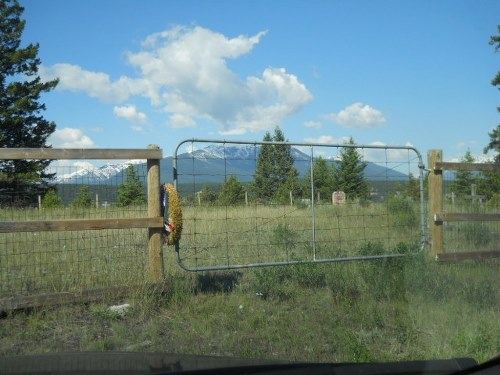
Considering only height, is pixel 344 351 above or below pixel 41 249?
below

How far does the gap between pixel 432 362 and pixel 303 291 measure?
3829 mm

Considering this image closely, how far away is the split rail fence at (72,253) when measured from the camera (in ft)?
20.2

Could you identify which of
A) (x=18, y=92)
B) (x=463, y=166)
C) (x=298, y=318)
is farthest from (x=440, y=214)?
(x=18, y=92)

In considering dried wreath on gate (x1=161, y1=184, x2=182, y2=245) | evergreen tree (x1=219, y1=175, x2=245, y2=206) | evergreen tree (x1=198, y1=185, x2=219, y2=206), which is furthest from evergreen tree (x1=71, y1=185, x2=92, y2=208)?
evergreen tree (x1=219, y1=175, x2=245, y2=206)

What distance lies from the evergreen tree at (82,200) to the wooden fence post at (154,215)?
0.93 m

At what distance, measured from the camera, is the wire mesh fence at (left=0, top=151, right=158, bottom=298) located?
256 inches

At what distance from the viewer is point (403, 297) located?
6.63m

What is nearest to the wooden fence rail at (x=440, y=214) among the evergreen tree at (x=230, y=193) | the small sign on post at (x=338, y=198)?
the small sign on post at (x=338, y=198)

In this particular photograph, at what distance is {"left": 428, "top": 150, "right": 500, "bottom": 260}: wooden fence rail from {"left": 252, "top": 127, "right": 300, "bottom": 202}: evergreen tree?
8.09ft

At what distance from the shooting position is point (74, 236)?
Result: 25.1 feet

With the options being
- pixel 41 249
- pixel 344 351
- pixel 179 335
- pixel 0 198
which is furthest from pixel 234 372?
pixel 41 249

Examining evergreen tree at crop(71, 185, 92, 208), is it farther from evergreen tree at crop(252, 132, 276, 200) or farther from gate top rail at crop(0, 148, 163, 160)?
evergreen tree at crop(252, 132, 276, 200)

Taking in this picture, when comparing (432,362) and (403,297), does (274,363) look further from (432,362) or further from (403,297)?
(403,297)

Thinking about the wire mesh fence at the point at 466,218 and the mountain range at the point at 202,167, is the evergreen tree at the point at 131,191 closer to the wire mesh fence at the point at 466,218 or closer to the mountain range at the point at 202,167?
the mountain range at the point at 202,167
